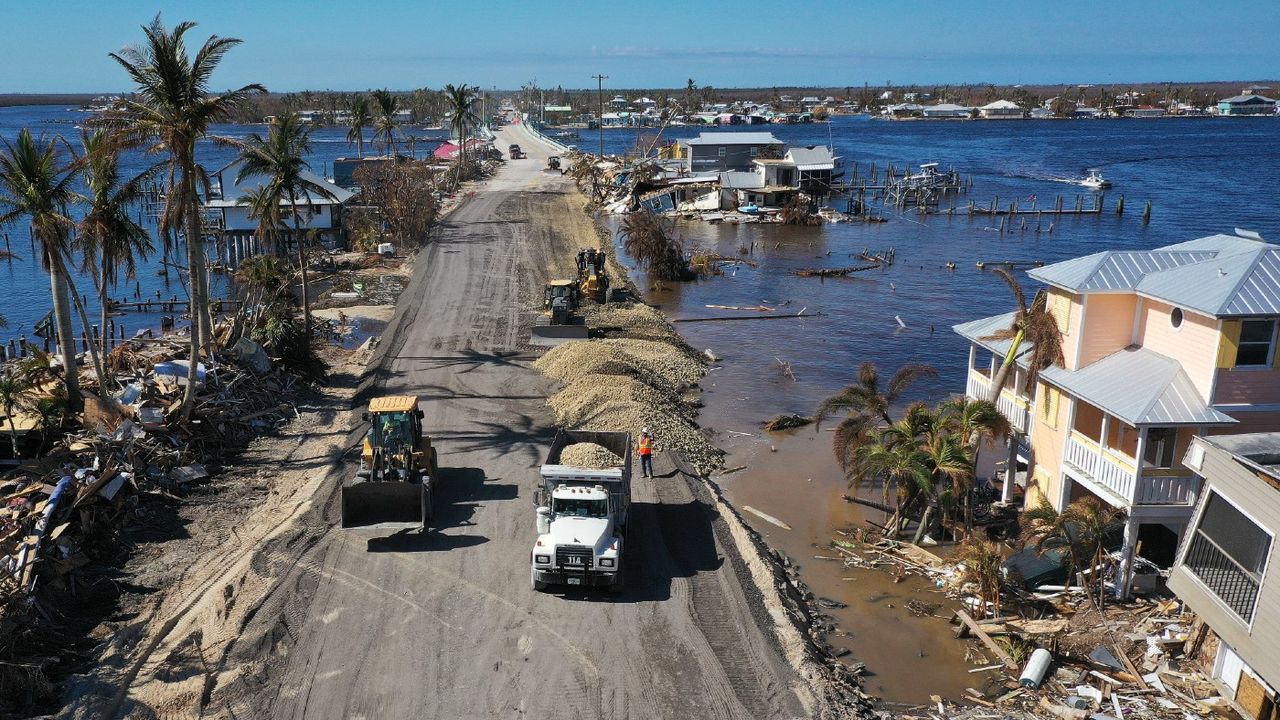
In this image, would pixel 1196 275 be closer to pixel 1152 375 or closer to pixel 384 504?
pixel 1152 375

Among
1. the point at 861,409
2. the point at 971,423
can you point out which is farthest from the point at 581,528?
the point at 971,423

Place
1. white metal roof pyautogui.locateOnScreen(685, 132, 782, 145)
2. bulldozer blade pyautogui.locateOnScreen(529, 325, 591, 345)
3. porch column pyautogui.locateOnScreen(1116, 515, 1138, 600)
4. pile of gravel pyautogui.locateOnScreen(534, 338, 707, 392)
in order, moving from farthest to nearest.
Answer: white metal roof pyautogui.locateOnScreen(685, 132, 782, 145) → bulldozer blade pyautogui.locateOnScreen(529, 325, 591, 345) → pile of gravel pyautogui.locateOnScreen(534, 338, 707, 392) → porch column pyautogui.locateOnScreen(1116, 515, 1138, 600)

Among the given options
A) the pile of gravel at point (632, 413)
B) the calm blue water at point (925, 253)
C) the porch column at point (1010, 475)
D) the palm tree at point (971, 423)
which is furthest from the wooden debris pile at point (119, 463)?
the porch column at point (1010, 475)

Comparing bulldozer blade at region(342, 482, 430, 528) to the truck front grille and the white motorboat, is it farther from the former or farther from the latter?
the white motorboat

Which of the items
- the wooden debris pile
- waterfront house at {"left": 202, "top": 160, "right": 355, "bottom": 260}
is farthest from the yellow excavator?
waterfront house at {"left": 202, "top": 160, "right": 355, "bottom": 260}

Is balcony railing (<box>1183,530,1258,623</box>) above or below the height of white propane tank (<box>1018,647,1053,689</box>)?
above

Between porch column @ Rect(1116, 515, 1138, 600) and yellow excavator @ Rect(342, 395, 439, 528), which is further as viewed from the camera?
yellow excavator @ Rect(342, 395, 439, 528)

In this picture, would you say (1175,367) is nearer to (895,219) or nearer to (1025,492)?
(1025,492)
